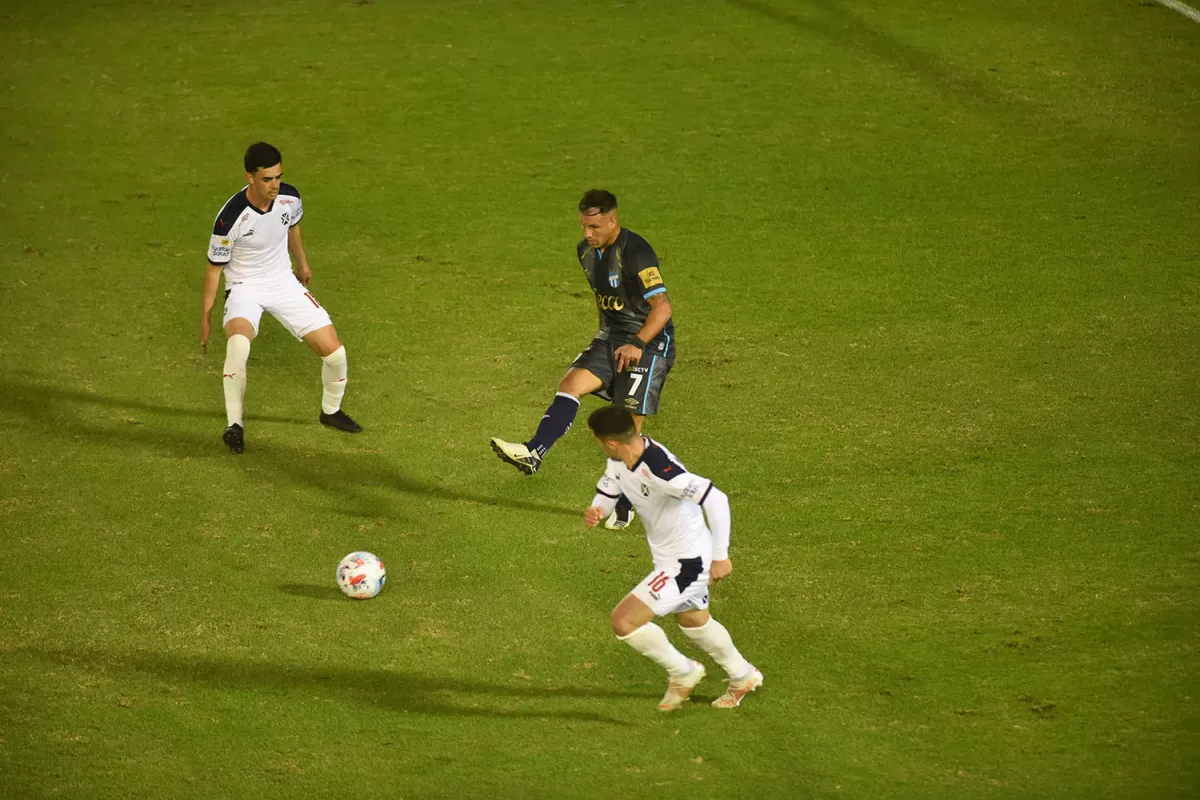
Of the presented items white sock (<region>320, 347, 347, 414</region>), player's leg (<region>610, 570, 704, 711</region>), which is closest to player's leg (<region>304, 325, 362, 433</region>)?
white sock (<region>320, 347, 347, 414</region>)

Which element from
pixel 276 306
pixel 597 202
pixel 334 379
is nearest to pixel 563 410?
pixel 597 202

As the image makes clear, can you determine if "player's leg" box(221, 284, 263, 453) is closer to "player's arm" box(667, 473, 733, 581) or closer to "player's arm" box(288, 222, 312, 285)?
"player's arm" box(288, 222, 312, 285)

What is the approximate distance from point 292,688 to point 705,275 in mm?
6764

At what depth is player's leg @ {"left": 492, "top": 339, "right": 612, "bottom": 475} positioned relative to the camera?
28.2 feet

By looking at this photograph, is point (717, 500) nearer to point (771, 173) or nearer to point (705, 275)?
point (705, 275)

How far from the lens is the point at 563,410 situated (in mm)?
8781

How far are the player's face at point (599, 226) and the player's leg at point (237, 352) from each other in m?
2.70

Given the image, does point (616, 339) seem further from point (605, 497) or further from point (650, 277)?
point (605, 497)

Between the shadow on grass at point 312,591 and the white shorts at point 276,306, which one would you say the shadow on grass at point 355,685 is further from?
the white shorts at point 276,306

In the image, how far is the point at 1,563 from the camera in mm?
8227

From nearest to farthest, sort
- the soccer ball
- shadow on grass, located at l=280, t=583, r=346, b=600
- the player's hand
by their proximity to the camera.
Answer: the soccer ball → shadow on grass, located at l=280, t=583, r=346, b=600 → the player's hand

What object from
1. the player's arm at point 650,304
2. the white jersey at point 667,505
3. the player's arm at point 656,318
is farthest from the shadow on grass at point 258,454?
the white jersey at point 667,505

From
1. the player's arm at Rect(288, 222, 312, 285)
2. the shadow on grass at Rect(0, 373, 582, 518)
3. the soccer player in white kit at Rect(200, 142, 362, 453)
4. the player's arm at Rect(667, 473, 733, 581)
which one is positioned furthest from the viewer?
the player's arm at Rect(288, 222, 312, 285)

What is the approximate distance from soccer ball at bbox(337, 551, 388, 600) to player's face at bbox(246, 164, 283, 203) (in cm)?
297
